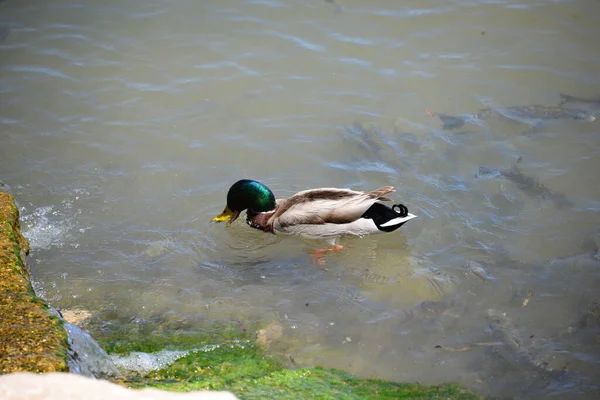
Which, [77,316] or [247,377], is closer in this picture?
[247,377]

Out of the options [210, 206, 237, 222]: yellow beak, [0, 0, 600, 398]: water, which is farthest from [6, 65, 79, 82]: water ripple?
[210, 206, 237, 222]: yellow beak

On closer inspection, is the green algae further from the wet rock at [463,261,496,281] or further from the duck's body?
the duck's body

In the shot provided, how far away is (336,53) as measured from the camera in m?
9.71

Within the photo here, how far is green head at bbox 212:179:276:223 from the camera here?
7.15 m

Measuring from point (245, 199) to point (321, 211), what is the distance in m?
0.94

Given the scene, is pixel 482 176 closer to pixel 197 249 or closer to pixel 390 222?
pixel 390 222

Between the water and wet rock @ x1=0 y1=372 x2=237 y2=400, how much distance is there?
6.24 ft

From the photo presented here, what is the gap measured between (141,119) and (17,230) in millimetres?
3667

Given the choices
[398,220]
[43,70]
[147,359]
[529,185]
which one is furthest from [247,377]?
[43,70]

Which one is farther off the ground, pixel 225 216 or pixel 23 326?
pixel 23 326

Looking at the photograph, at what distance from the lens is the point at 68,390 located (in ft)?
11.3

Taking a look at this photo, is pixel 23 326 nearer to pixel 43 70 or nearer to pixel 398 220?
pixel 398 220

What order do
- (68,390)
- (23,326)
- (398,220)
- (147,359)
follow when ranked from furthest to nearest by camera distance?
1. (398,220)
2. (147,359)
3. (23,326)
4. (68,390)

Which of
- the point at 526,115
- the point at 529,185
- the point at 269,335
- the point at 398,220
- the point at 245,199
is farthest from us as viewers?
the point at 526,115
